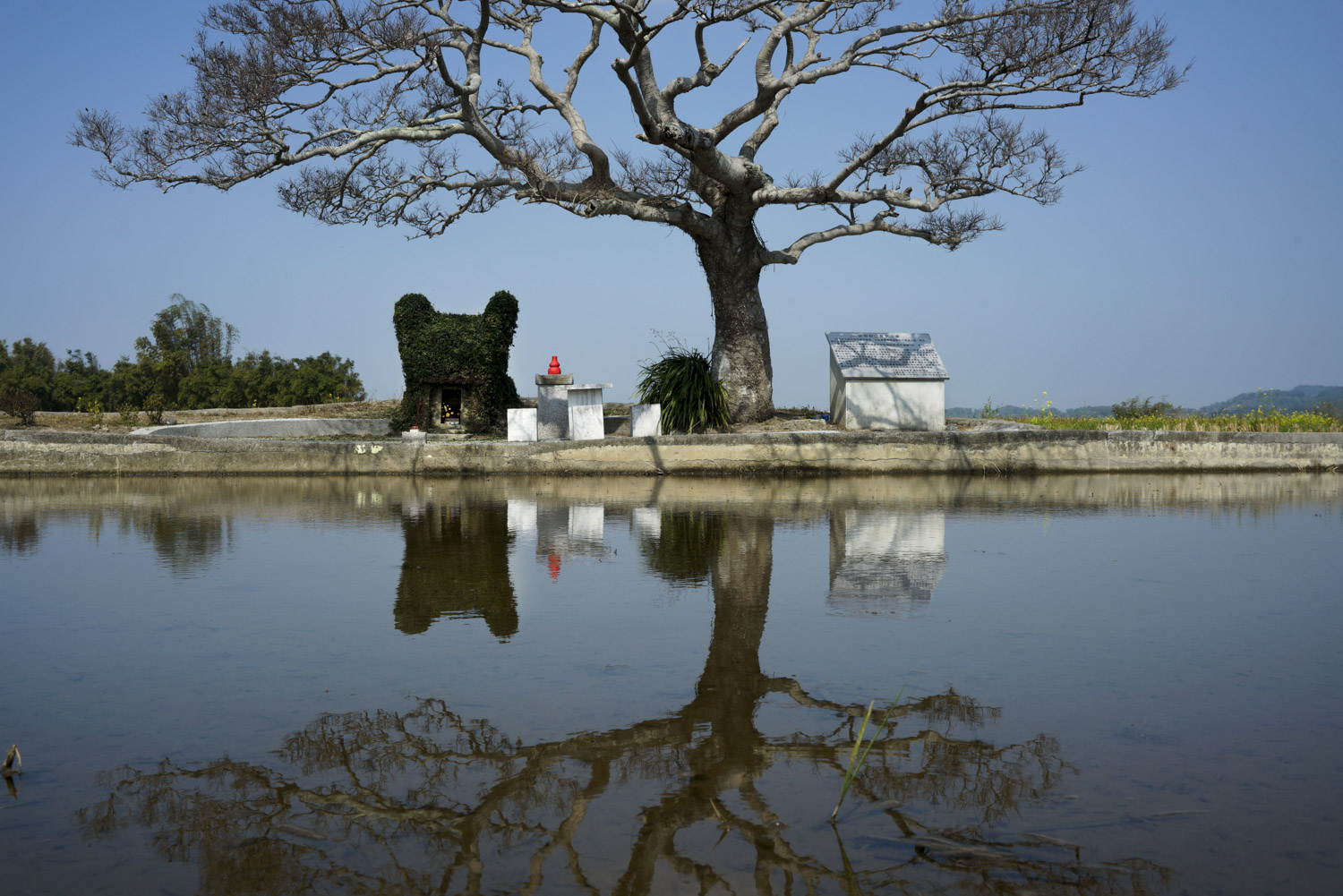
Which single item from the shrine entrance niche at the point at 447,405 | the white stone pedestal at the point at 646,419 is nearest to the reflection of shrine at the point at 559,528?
the white stone pedestal at the point at 646,419

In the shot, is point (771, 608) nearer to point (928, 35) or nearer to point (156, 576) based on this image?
point (156, 576)

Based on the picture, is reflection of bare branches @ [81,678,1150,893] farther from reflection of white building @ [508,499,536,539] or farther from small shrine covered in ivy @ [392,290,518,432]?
small shrine covered in ivy @ [392,290,518,432]

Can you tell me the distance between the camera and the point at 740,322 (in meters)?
→ 16.3

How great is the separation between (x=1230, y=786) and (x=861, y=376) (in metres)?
13.5

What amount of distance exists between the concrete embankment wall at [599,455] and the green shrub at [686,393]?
2658 mm

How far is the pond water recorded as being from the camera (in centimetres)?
208

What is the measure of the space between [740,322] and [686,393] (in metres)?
2.49

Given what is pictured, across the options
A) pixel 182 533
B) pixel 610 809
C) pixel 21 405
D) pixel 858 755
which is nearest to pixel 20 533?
pixel 182 533

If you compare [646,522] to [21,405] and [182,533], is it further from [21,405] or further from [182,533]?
[21,405]

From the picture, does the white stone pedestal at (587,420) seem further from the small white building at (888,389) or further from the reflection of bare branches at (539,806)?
the reflection of bare branches at (539,806)

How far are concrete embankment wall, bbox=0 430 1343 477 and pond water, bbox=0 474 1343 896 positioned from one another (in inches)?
215

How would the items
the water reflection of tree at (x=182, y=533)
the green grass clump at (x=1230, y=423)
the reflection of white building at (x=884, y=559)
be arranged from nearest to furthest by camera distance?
the reflection of white building at (x=884, y=559) < the water reflection of tree at (x=182, y=533) < the green grass clump at (x=1230, y=423)

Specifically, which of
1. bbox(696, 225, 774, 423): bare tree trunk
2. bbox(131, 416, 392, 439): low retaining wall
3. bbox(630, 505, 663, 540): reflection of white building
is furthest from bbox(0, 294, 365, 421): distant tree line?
bbox(630, 505, 663, 540): reflection of white building

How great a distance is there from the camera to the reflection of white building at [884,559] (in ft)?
15.0
